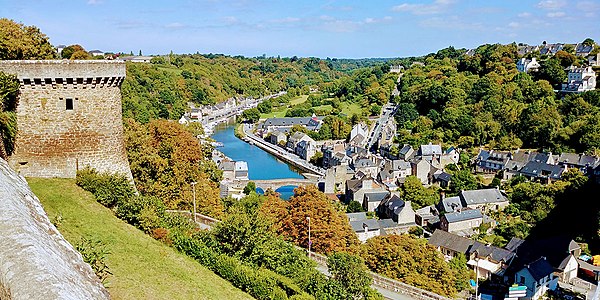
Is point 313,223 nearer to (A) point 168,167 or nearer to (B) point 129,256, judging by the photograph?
(A) point 168,167

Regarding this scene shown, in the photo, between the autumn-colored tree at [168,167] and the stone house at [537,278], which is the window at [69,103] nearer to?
the autumn-colored tree at [168,167]

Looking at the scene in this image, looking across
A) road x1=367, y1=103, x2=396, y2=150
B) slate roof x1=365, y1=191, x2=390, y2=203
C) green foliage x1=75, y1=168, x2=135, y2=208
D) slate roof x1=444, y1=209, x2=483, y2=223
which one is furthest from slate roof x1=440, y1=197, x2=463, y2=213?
green foliage x1=75, y1=168, x2=135, y2=208

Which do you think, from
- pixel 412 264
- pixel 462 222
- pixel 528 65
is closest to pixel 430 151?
pixel 462 222

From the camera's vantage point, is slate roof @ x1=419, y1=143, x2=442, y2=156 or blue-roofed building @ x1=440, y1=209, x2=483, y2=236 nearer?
blue-roofed building @ x1=440, y1=209, x2=483, y2=236

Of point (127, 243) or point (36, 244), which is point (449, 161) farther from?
point (36, 244)

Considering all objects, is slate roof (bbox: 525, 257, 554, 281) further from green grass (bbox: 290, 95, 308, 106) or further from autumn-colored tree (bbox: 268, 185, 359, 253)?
green grass (bbox: 290, 95, 308, 106)

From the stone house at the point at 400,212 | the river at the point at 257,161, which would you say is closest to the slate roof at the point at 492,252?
the stone house at the point at 400,212

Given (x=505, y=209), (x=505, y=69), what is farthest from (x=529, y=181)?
(x=505, y=69)
